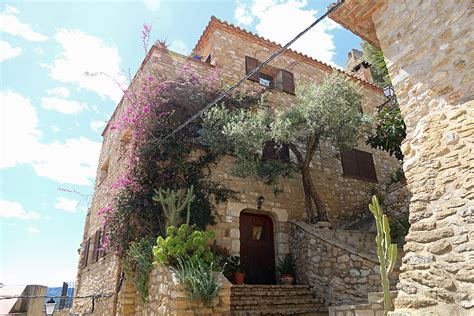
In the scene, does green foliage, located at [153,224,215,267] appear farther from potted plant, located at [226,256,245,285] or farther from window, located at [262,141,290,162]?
window, located at [262,141,290,162]

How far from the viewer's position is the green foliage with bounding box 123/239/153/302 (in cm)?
605

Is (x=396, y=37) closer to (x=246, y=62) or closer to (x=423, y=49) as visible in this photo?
(x=423, y=49)

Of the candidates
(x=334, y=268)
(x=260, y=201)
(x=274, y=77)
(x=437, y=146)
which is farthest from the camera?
(x=274, y=77)

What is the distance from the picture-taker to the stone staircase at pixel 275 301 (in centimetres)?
556

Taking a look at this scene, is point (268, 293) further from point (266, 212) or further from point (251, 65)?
point (251, 65)

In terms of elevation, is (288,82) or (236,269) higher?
(288,82)

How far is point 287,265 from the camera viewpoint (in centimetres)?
733

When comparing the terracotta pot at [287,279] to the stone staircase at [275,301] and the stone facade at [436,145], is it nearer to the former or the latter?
the stone staircase at [275,301]

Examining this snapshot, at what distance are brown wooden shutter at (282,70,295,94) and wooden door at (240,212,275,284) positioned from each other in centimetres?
447

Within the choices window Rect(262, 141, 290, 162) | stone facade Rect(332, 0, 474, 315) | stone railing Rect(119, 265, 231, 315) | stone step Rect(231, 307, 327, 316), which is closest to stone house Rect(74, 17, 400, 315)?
stone railing Rect(119, 265, 231, 315)

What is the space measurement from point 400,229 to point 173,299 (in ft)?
17.4

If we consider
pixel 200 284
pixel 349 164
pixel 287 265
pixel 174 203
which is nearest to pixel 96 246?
pixel 174 203

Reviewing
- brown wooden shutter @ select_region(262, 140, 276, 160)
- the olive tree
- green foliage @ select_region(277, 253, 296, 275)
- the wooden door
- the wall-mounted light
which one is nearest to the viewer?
green foliage @ select_region(277, 253, 296, 275)

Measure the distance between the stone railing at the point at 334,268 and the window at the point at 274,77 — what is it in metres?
4.95
